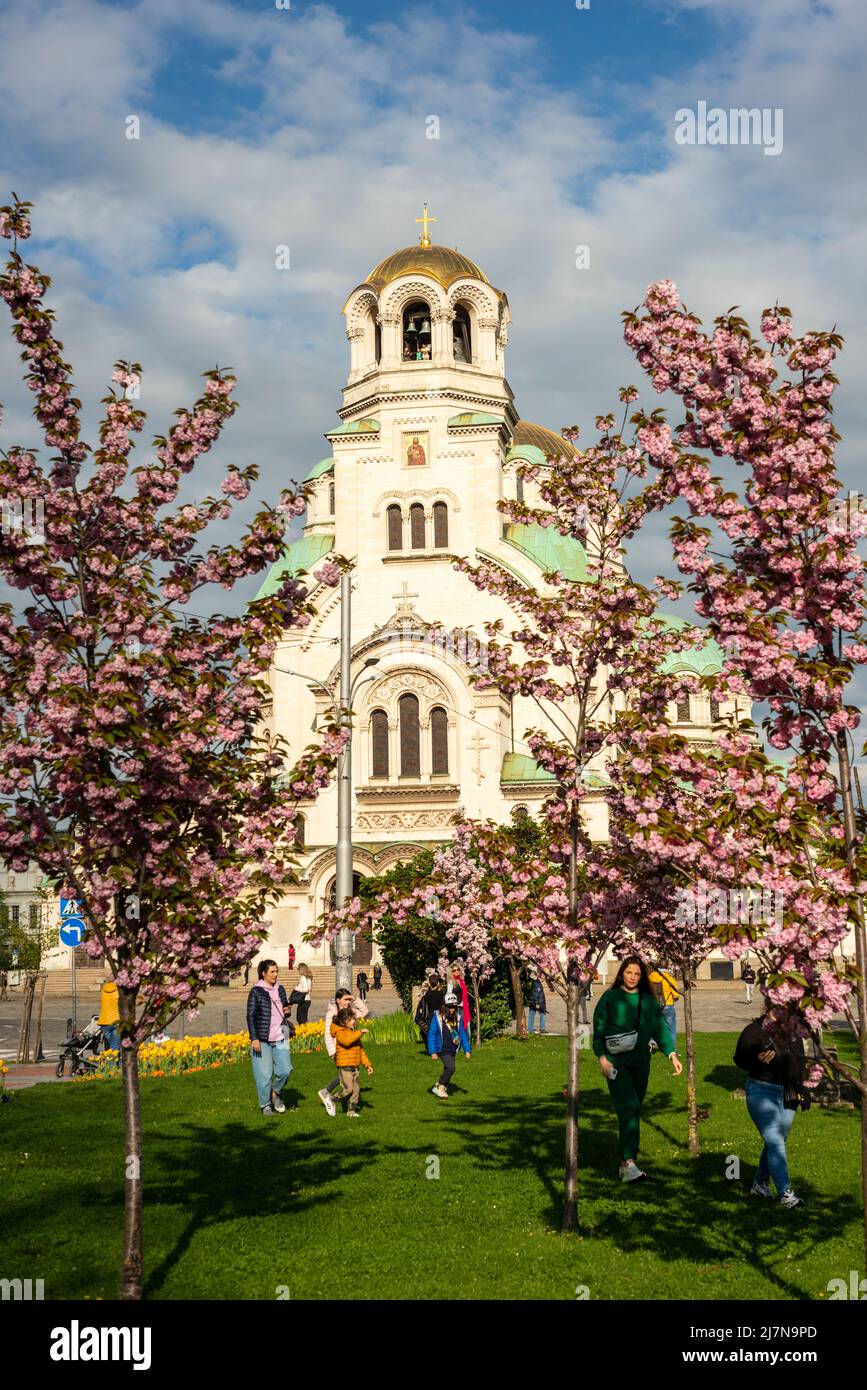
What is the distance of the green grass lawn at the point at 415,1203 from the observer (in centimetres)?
837

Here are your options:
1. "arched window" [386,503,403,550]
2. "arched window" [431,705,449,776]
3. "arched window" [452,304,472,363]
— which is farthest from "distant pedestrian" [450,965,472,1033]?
"arched window" [452,304,472,363]

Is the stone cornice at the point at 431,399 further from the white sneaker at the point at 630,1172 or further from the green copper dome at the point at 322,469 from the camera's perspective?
the white sneaker at the point at 630,1172

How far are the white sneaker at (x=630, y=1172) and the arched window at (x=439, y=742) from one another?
118 feet

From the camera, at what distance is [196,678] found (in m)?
8.31

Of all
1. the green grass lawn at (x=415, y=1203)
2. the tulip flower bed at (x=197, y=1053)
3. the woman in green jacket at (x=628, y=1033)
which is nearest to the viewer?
the green grass lawn at (x=415, y=1203)

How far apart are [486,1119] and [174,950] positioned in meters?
8.01

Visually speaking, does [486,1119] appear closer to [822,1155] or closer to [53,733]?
[822,1155]

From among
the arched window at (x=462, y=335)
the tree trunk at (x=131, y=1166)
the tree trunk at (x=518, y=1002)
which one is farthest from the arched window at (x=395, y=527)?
the tree trunk at (x=131, y=1166)

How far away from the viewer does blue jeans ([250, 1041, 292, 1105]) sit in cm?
1513

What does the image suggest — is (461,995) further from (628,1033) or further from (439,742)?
(439,742)

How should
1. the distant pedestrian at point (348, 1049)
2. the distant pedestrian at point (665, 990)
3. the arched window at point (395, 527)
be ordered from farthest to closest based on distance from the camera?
1. the arched window at point (395, 527)
2. the distant pedestrian at point (665, 990)
3. the distant pedestrian at point (348, 1049)

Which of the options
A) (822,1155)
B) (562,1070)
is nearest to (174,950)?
(822,1155)

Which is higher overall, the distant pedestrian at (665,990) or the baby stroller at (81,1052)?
the distant pedestrian at (665,990)

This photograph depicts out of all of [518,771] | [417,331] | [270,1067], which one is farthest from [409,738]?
[270,1067]
